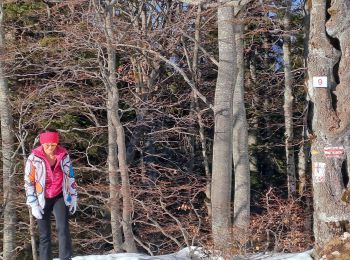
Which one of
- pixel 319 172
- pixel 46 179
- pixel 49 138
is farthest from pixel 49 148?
pixel 319 172

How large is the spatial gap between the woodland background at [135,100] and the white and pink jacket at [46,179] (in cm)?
621

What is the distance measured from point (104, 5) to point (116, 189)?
407 centimetres

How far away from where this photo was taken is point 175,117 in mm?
16453

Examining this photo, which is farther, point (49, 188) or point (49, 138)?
point (49, 188)

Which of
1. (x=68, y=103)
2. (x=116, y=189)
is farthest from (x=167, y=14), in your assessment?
(x=116, y=189)

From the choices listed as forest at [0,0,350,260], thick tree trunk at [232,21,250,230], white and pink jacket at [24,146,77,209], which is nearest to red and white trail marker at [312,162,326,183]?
forest at [0,0,350,260]

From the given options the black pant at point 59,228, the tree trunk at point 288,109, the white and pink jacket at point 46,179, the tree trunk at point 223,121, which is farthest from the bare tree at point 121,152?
the white and pink jacket at point 46,179

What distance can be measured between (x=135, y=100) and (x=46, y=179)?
1029 centimetres

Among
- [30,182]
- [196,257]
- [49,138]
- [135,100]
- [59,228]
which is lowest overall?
[196,257]

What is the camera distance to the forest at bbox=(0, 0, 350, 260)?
7117mm

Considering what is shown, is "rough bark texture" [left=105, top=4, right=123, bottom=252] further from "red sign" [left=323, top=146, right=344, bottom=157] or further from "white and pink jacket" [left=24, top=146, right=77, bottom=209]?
"red sign" [left=323, top=146, right=344, bottom=157]

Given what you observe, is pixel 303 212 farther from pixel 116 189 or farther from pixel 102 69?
pixel 102 69

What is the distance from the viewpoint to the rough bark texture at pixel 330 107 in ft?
22.9

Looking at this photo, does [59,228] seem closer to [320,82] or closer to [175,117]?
[320,82]
